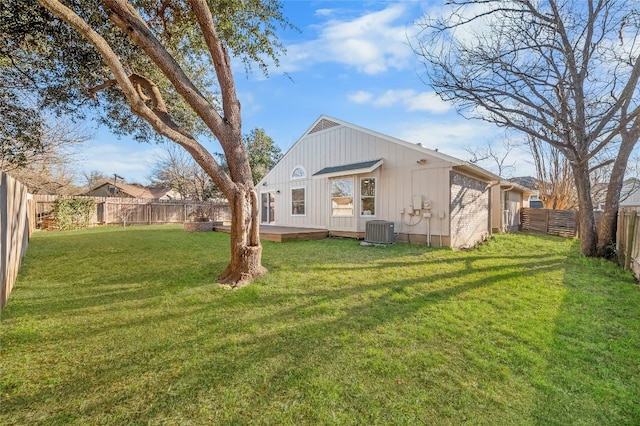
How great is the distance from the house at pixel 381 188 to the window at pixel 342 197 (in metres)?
0.04

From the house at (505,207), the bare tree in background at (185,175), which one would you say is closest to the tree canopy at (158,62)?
the house at (505,207)

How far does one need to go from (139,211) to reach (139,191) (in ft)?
58.0

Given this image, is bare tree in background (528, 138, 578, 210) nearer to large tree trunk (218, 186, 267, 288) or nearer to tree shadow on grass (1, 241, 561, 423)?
tree shadow on grass (1, 241, 561, 423)

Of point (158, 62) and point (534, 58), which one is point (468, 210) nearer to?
point (534, 58)

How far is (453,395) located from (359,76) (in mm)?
9524

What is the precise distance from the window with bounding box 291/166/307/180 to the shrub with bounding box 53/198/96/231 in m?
11.5

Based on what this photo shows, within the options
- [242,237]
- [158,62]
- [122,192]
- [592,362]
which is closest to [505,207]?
[592,362]

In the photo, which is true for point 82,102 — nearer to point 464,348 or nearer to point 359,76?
point 359,76

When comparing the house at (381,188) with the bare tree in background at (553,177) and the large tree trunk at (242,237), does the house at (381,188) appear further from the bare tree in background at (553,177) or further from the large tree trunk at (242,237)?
the bare tree in background at (553,177)

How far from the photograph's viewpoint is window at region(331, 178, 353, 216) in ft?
34.3

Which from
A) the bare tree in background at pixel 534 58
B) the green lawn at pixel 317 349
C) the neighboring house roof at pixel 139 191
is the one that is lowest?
the green lawn at pixel 317 349

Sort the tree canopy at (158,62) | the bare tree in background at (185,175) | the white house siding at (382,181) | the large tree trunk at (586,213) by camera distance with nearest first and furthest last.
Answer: the tree canopy at (158,62) → the large tree trunk at (586,213) → the white house siding at (382,181) → the bare tree in background at (185,175)

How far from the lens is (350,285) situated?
4801 mm

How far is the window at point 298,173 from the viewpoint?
12491 millimetres
